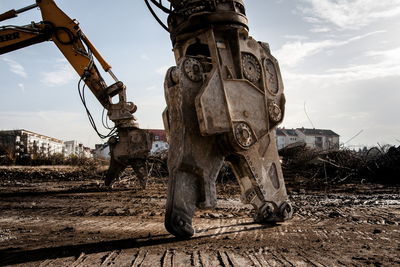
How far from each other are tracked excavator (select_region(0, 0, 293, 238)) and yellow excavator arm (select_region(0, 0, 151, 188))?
5518mm

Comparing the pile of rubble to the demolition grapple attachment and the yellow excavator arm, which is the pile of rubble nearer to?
the yellow excavator arm

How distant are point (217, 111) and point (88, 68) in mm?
7082

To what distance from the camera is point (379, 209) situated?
14.3 ft

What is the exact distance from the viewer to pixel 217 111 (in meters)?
2.86

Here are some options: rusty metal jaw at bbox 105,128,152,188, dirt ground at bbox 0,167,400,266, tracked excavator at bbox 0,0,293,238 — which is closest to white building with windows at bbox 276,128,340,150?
rusty metal jaw at bbox 105,128,152,188

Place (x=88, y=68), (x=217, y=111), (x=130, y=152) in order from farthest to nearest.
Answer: (x=88, y=68) < (x=130, y=152) < (x=217, y=111)

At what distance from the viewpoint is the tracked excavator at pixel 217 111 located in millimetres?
2764

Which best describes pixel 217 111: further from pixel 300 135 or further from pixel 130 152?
pixel 300 135

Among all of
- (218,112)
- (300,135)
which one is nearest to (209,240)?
(218,112)

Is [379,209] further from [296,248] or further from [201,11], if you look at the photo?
[201,11]

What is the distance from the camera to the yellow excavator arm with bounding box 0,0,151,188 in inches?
344

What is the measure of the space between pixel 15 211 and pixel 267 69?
391 cm

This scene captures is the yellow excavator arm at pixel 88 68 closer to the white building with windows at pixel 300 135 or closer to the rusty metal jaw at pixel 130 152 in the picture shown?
the rusty metal jaw at pixel 130 152

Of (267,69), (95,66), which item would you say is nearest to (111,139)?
(95,66)
